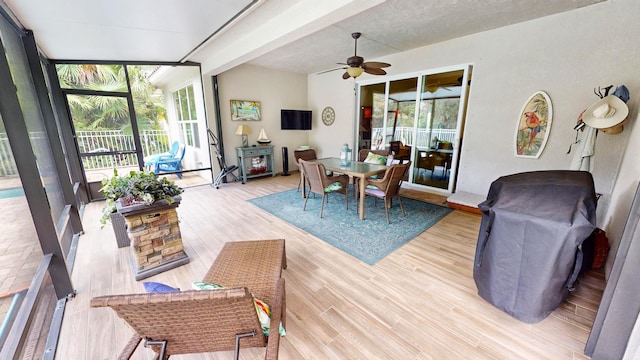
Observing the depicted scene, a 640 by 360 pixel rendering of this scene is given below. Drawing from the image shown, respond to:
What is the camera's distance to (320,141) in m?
6.54

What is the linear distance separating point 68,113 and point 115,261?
3207 millimetres

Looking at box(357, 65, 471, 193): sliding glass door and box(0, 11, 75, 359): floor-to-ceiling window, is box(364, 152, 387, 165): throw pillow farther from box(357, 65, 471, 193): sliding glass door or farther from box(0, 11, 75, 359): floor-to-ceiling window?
box(0, 11, 75, 359): floor-to-ceiling window

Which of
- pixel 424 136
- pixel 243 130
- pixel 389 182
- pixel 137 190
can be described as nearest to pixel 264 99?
pixel 243 130

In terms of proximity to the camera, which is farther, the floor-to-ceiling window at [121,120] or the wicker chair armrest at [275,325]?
the floor-to-ceiling window at [121,120]

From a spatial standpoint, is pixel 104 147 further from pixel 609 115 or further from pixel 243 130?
pixel 609 115

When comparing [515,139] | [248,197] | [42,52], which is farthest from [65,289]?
[515,139]

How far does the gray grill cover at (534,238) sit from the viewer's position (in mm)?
1394

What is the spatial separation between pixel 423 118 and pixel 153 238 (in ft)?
15.3

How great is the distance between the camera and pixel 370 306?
1.79 metres

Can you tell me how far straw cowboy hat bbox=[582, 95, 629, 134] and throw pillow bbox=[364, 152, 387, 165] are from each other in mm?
2347

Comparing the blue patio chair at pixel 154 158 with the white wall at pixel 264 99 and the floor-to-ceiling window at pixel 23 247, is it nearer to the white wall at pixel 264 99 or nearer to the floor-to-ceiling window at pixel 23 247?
the white wall at pixel 264 99

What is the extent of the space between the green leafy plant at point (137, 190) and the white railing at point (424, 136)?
167 inches

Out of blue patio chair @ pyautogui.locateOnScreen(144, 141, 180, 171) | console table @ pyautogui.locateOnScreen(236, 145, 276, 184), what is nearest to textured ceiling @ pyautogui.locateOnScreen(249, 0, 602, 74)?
console table @ pyautogui.locateOnScreen(236, 145, 276, 184)

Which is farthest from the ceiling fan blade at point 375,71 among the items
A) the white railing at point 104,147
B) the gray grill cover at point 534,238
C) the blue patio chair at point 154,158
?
the blue patio chair at point 154,158
